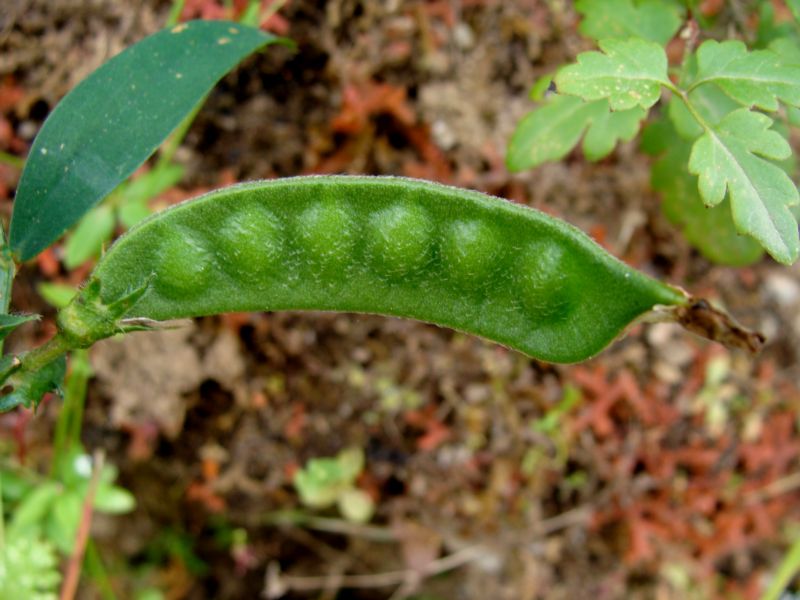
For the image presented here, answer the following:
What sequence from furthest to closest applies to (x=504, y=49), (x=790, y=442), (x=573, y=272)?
(x=790, y=442)
(x=504, y=49)
(x=573, y=272)

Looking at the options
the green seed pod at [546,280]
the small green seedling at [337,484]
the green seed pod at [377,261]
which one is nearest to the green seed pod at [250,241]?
the green seed pod at [377,261]

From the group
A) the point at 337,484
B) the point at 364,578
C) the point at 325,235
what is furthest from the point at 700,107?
the point at 364,578

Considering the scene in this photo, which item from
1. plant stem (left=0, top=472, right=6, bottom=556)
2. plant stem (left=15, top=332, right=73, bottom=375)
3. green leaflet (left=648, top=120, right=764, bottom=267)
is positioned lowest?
plant stem (left=0, top=472, right=6, bottom=556)

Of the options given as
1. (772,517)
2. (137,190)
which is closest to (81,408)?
(137,190)

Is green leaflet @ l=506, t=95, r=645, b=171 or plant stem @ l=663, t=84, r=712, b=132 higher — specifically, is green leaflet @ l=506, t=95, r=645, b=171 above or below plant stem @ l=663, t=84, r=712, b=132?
below

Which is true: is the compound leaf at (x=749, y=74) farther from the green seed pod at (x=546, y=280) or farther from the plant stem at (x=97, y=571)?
the plant stem at (x=97, y=571)

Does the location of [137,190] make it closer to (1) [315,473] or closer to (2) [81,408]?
(2) [81,408]

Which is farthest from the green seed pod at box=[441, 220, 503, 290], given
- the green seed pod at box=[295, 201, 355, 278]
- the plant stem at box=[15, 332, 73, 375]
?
the plant stem at box=[15, 332, 73, 375]

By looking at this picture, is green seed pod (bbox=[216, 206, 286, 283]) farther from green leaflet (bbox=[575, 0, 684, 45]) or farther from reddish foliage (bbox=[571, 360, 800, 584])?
reddish foliage (bbox=[571, 360, 800, 584])

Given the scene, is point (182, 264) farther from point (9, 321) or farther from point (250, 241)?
point (9, 321)
